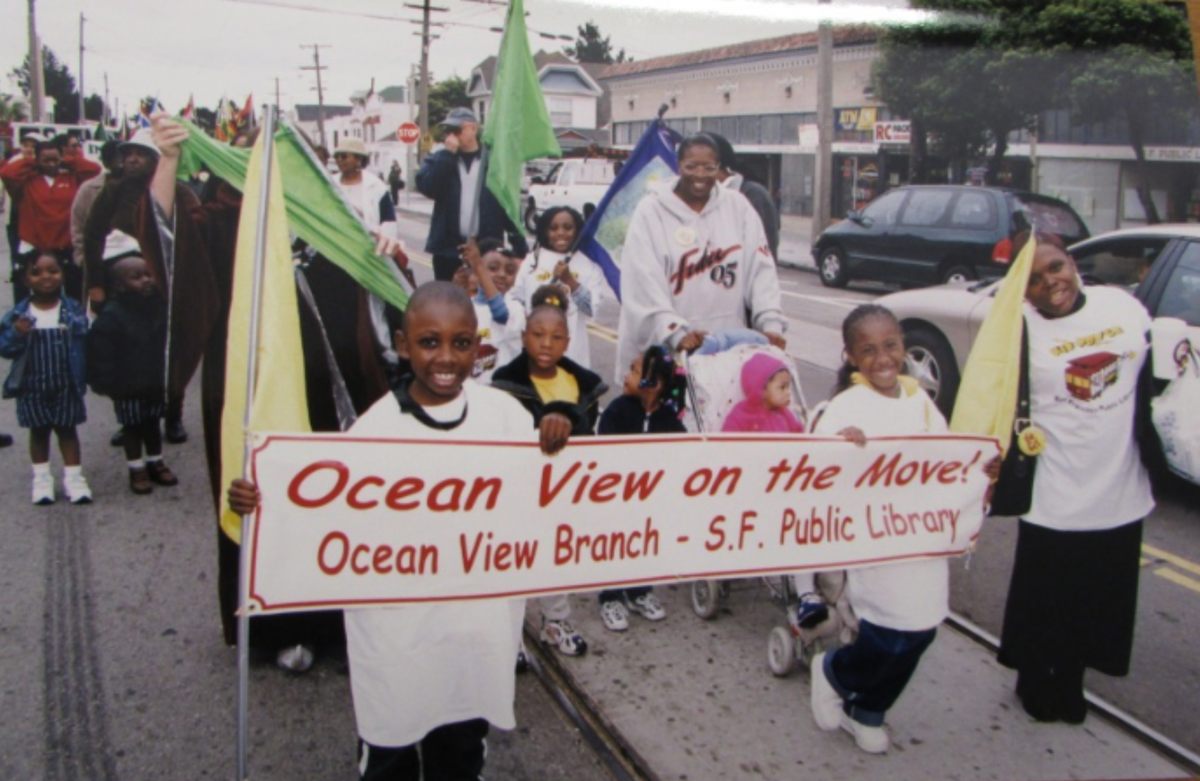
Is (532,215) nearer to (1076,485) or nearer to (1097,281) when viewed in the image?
(1097,281)

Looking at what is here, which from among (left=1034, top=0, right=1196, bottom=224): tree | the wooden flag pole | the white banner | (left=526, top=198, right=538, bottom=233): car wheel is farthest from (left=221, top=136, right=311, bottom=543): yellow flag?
(left=526, top=198, right=538, bottom=233): car wheel

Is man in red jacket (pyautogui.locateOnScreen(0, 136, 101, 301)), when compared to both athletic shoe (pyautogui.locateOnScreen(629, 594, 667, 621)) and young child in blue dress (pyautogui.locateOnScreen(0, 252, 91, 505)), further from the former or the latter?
athletic shoe (pyautogui.locateOnScreen(629, 594, 667, 621))

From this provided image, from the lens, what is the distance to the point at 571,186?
19.2ft

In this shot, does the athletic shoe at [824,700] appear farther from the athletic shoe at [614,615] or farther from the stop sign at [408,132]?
the stop sign at [408,132]

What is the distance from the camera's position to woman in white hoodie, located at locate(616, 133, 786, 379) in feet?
12.3

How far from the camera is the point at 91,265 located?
174 inches

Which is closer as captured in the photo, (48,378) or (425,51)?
(425,51)

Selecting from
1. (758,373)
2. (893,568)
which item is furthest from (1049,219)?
(893,568)

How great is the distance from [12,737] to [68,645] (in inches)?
26.8

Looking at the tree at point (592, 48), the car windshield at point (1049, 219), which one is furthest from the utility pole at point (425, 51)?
the car windshield at point (1049, 219)

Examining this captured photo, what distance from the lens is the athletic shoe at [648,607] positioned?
4074 millimetres

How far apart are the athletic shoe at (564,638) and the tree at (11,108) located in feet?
8.23

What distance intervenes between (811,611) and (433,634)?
1.39m

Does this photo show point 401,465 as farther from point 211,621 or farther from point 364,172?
point 364,172
